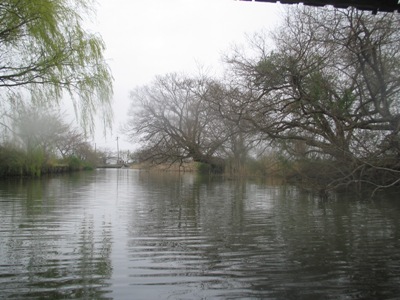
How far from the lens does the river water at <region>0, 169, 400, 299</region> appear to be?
179 inches

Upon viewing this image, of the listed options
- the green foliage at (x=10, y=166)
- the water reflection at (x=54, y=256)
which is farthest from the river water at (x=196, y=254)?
the green foliage at (x=10, y=166)

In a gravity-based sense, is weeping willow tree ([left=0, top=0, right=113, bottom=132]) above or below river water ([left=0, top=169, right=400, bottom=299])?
above

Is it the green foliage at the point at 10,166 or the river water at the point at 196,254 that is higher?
the green foliage at the point at 10,166

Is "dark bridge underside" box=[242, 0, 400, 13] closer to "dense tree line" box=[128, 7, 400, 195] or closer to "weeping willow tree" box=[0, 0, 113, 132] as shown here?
"weeping willow tree" box=[0, 0, 113, 132]

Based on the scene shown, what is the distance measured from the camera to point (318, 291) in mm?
4520

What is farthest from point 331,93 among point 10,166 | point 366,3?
point 10,166

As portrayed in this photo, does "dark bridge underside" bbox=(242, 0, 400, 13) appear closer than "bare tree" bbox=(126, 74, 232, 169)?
Yes

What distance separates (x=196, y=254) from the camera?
6.31m

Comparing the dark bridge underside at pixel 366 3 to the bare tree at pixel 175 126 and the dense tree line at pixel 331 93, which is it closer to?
the dense tree line at pixel 331 93

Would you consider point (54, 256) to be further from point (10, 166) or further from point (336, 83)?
point (10, 166)

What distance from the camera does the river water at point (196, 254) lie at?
14.9 feet

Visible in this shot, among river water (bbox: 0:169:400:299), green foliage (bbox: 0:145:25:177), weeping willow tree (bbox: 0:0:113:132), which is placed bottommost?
river water (bbox: 0:169:400:299)

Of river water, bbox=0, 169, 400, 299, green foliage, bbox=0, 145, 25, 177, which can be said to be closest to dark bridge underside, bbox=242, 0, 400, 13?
river water, bbox=0, 169, 400, 299

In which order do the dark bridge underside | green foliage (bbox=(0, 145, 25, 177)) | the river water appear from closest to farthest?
the river water
the dark bridge underside
green foliage (bbox=(0, 145, 25, 177))
